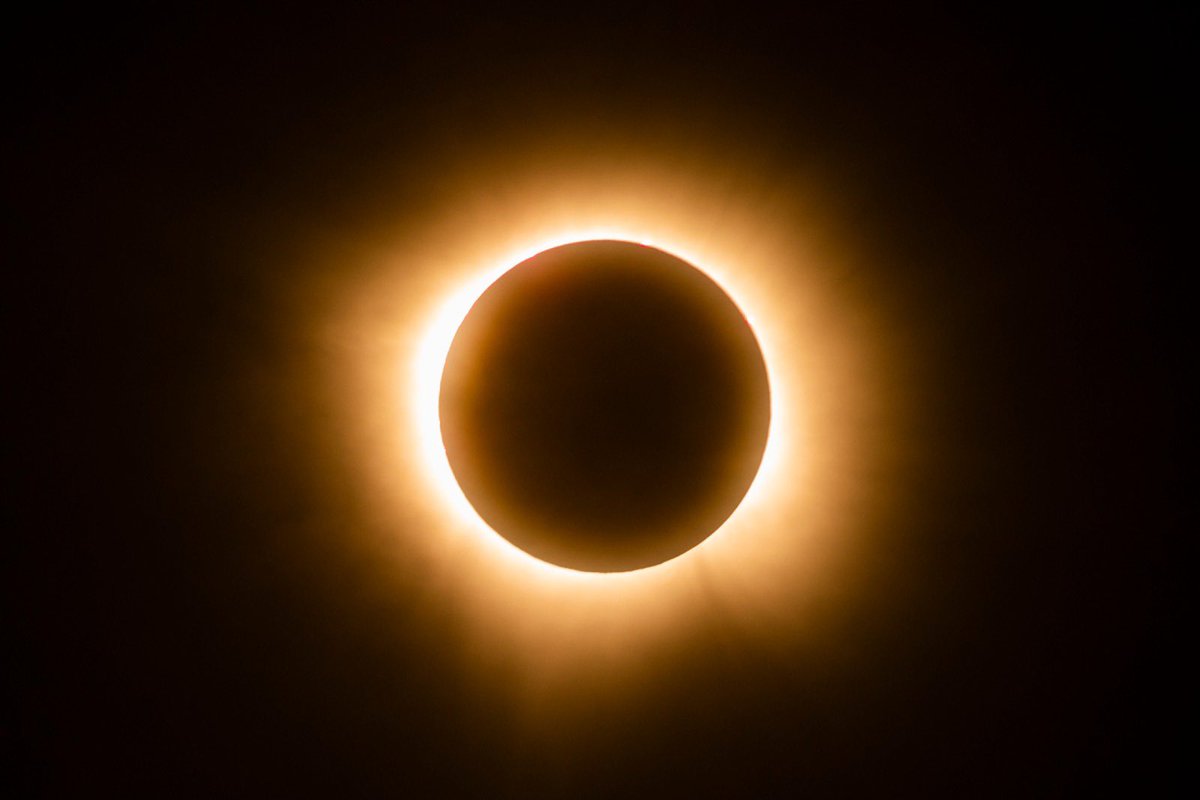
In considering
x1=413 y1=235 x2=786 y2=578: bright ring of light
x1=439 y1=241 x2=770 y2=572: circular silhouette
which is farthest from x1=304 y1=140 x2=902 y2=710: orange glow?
x1=439 y1=241 x2=770 y2=572: circular silhouette

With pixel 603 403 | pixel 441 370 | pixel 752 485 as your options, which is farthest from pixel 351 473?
pixel 752 485

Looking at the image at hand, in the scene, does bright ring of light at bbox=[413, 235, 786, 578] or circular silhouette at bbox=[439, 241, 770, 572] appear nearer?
circular silhouette at bbox=[439, 241, 770, 572]

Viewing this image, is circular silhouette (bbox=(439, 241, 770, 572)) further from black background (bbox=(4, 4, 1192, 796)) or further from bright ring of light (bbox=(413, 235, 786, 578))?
black background (bbox=(4, 4, 1192, 796))

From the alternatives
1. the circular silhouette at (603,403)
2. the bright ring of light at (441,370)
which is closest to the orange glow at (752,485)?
the bright ring of light at (441,370)

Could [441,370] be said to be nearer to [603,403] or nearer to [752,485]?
[603,403]

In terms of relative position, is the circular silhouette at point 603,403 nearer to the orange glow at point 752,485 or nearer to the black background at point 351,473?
the orange glow at point 752,485

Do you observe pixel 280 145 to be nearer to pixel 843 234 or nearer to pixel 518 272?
pixel 518 272
